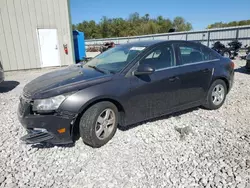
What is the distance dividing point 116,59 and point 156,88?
946mm

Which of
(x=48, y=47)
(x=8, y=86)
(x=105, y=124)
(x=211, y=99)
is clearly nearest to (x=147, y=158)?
(x=105, y=124)

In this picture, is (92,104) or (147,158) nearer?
(147,158)

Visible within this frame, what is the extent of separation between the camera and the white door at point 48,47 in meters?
10.5

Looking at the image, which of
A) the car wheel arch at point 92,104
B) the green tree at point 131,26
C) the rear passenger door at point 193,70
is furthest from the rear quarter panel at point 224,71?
the green tree at point 131,26

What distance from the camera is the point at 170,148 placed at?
9.89 feet

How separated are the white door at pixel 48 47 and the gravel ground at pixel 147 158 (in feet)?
A: 24.2

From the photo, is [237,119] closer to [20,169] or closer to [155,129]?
[155,129]

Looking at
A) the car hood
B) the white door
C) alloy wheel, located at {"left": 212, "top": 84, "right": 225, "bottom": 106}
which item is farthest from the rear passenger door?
the white door

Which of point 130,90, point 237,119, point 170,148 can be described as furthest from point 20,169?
point 237,119

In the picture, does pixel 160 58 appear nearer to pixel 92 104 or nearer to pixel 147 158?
pixel 92 104

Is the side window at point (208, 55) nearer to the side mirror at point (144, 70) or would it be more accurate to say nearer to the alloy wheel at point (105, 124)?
the side mirror at point (144, 70)

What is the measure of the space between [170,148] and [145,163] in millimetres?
524

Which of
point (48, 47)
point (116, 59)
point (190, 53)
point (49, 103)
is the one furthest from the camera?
point (48, 47)

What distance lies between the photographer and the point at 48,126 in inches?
106
